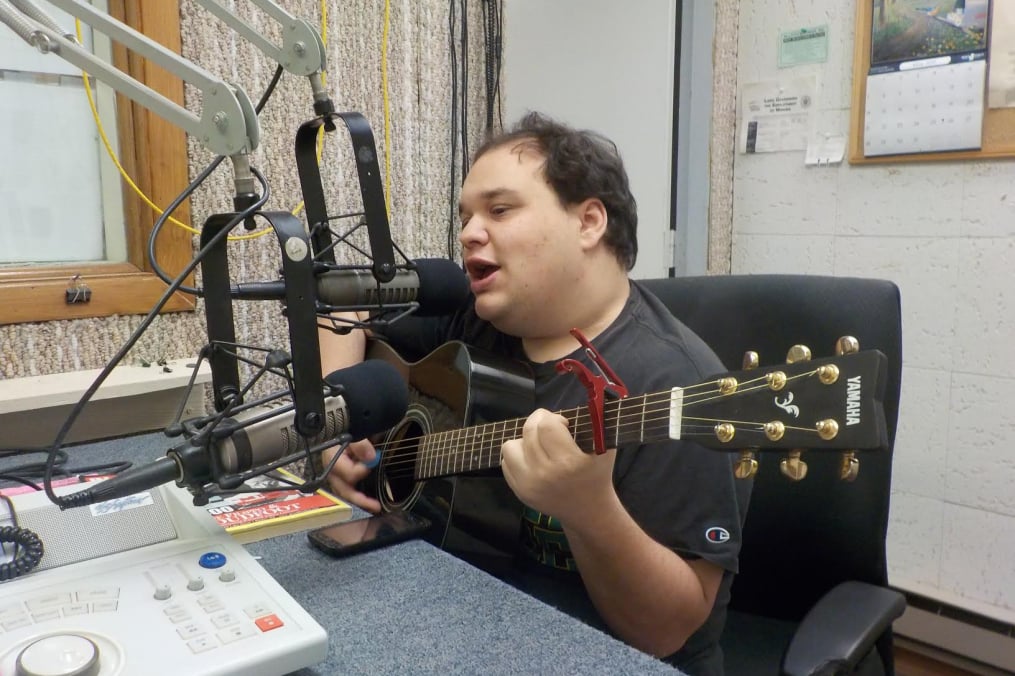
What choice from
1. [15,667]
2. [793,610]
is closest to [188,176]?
[15,667]

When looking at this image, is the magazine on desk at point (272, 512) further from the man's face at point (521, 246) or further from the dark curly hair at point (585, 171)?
the dark curly hair at point (585, 171)

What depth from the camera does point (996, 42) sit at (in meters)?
1.52

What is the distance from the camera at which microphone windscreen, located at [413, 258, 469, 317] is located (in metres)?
0.71

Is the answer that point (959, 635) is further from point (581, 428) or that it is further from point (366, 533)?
point (366, 533)

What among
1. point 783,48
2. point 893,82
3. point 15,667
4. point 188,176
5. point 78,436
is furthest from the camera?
point 783,48

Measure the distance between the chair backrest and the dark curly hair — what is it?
123 mm

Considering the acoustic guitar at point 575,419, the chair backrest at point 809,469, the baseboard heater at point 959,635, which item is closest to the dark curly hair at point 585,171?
the chair backrest at point 809,469

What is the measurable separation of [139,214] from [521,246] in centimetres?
70

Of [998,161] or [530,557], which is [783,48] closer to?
[998,161]

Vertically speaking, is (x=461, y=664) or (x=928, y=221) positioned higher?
(x=928, y=221)

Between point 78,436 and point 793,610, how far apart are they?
43.0 inches

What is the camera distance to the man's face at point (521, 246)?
3.33ft

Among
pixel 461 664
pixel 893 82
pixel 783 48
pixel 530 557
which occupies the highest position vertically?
pixel 783 48

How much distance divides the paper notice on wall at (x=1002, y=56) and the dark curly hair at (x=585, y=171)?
3.07 ft
